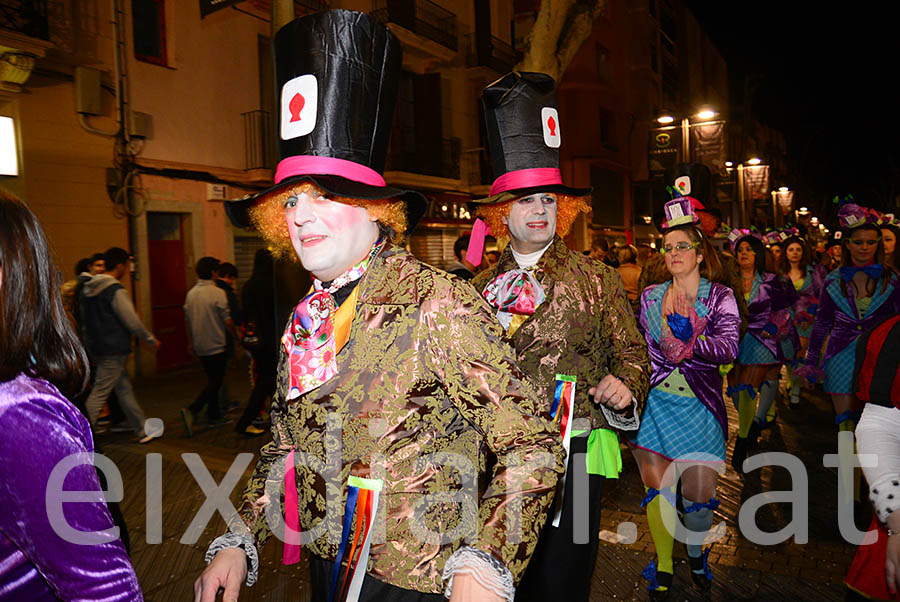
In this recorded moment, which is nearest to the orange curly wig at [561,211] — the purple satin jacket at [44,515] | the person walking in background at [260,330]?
the purple satin jacket at [44,515]

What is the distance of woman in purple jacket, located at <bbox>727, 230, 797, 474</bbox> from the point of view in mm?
6484

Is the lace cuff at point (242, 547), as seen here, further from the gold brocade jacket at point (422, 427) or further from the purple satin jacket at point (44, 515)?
the purple satin jacket at point (44, 515)

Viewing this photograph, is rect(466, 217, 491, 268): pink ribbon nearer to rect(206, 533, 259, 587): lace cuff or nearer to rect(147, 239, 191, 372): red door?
rect(206, 533, 259, 587): lace cuff

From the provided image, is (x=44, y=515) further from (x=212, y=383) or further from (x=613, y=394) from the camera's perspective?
(x=212, y=383)

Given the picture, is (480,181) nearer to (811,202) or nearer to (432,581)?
(432,581)

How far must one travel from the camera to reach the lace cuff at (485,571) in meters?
1.42

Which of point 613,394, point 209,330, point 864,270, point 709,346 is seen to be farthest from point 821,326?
point 209,330

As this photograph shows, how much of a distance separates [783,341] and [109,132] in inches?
434

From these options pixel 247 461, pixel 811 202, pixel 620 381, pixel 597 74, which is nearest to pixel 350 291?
pixel 620 381

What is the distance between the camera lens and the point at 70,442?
4.49 feet

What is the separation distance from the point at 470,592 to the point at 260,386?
6434 mm

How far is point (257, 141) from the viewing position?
13641 mm

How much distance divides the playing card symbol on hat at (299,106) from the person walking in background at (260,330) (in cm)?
541

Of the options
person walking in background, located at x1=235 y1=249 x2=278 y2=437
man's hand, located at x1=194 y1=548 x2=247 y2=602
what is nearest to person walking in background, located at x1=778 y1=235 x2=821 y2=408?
person walking in background, located at x1=235 y1=249 x2=278 y2=437
